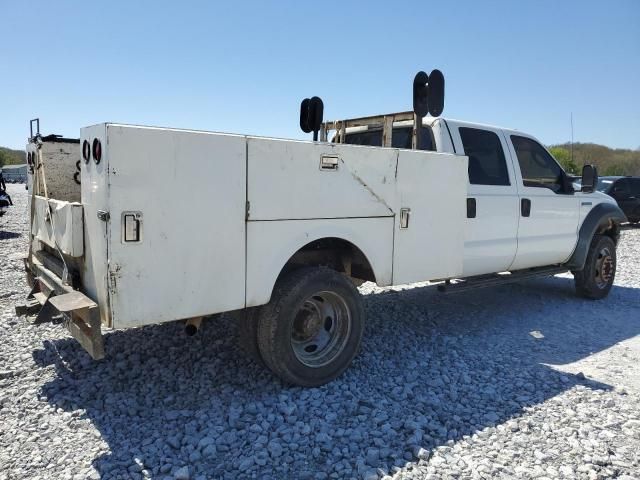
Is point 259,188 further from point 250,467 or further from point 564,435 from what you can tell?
point 564,435

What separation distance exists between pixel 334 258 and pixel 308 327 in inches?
26.6

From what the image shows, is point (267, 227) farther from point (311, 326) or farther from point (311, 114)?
point (311, 114)

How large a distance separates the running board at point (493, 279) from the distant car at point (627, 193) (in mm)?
13647

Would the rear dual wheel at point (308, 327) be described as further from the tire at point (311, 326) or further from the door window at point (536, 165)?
the door window at point (536, 165)

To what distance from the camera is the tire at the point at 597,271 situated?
7.28 meters

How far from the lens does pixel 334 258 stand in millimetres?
4473

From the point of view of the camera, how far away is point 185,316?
3371 millimetres

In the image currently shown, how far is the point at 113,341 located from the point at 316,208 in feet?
8.18

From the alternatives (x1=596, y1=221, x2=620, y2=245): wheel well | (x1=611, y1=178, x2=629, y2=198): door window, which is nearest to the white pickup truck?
(x1=596, y1=221, x2=620, y2=245): wheel well

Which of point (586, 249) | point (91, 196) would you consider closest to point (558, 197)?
point (586, 249)

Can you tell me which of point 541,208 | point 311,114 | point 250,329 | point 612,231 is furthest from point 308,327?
point 612,231

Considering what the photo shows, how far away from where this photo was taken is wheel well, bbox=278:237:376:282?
13.8ft

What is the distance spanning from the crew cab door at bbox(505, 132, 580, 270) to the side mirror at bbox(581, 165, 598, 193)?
19cm

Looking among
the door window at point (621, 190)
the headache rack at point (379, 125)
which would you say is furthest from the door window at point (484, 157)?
the door window at point (621, 190)
